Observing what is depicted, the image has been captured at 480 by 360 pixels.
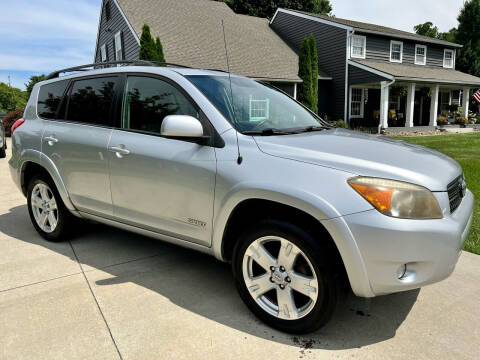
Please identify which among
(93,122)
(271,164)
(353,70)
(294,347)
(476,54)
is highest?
(476,54)

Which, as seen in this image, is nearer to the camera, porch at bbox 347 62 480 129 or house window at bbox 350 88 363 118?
porch at bbox 347 62 480 129

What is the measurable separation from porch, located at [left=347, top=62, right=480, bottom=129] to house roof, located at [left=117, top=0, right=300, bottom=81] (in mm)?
3643

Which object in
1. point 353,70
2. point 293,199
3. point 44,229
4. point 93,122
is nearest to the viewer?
point 293,199

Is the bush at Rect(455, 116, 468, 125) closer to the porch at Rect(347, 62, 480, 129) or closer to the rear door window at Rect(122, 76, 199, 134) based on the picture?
the porch at Rect(347, 62, 480, 129)

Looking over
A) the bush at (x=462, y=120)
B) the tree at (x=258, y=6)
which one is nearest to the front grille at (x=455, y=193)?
the bush at (x=462, y=120)

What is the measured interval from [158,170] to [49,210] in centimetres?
188

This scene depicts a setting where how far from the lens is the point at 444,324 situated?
8.46 feet

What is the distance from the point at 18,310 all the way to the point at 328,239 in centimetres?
230

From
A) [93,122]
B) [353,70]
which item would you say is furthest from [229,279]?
[353,70]

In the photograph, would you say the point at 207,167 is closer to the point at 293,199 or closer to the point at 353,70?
the point at 293,199

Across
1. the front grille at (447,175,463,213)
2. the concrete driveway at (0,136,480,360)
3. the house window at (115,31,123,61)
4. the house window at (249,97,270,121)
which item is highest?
the house window at (115,31,123,61)

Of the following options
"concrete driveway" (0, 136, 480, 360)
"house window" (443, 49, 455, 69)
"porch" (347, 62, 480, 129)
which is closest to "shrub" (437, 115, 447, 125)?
"porch" (347, 62, 480, 129)

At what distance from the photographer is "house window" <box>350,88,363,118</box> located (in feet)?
68.9

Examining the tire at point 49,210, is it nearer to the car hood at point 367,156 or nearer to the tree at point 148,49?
the car hood at point 367,156
